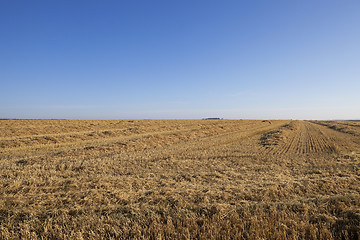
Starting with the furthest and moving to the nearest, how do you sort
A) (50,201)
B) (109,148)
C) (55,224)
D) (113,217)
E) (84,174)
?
(109,148)
(84,174)
(50,201)
(113,217)
(55,224)

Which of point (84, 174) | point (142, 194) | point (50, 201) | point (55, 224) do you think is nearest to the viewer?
point (55, 224)

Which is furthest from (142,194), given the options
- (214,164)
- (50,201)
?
(214,164)

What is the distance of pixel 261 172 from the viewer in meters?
8.55

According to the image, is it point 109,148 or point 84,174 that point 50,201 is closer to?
point 84,174

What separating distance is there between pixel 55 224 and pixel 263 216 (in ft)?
14.8

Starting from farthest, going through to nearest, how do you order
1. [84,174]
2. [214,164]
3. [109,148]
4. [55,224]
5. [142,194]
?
[109,148], [214,164], [84,174], [142,194], [55,224]

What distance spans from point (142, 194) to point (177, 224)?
211 cm

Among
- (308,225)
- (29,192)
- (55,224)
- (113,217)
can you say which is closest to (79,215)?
(55,224)

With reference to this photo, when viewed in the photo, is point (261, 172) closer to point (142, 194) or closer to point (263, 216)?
point (263, 216)

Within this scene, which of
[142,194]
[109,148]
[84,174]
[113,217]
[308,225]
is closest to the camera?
[308,225]

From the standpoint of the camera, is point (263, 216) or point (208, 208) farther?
point (208, 208)

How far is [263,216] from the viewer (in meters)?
3.98

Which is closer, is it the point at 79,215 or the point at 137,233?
the point at 137,233

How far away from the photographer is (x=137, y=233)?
139 inches
